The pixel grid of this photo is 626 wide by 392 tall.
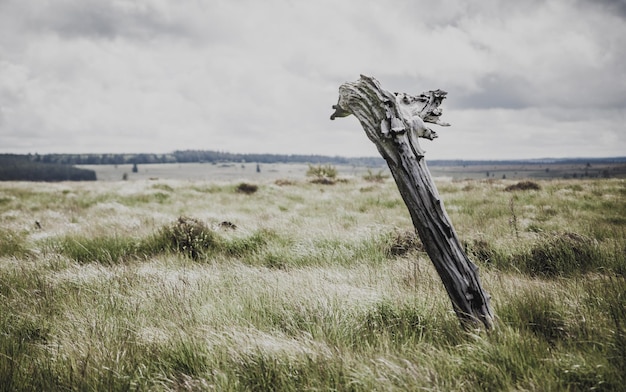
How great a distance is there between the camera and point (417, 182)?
7.68 ft

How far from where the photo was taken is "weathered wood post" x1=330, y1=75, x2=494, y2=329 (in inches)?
92.0

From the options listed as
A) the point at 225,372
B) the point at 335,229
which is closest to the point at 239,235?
the point at 335,229

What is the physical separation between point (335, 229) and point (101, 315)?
16.1ft

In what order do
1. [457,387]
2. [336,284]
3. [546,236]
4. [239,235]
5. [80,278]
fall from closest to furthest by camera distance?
1. [457,387]
2. [336,284]
3. [80,278]
4. [546,236]
5. [239,235]

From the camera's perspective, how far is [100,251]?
581 centimetres

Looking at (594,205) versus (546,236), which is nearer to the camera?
(546,236)

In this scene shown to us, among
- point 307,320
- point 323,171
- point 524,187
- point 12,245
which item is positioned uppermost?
point 323,171

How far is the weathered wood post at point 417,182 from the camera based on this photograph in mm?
2336

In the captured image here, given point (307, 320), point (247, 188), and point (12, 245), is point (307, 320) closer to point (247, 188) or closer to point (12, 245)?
point (12, 245)

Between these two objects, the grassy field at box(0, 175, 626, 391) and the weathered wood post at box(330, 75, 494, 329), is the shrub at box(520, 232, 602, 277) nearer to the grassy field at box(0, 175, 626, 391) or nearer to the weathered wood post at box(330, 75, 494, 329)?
the grassy field at box(0, 175, 626, 391)

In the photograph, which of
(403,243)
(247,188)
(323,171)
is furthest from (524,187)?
(323,171)

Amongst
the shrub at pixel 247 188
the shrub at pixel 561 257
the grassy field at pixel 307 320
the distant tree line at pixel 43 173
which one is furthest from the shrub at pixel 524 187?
the distant tree line at pixel 43 173

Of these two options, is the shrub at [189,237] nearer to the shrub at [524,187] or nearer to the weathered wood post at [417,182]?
the weathered wood post at [417,182]

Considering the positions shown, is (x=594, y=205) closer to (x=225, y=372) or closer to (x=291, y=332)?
(x=291, y=332)
